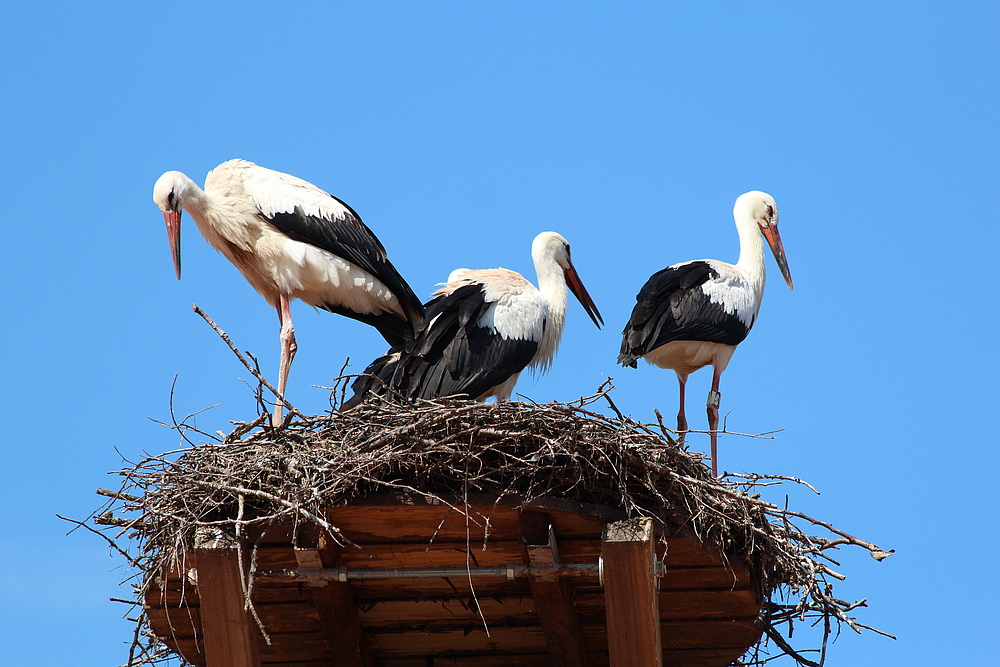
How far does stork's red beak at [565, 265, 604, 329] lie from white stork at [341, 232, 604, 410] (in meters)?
0.71

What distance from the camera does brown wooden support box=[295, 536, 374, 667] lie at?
427 cm

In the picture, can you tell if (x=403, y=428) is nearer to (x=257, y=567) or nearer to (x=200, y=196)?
(x=257, y=567)

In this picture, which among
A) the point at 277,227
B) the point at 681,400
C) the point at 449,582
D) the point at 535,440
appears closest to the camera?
the point at 535,440

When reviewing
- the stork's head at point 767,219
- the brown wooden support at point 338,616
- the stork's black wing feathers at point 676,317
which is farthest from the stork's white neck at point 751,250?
the brown wooden support at point 338,616

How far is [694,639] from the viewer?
4.74m

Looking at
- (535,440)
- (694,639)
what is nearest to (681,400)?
(694,639)

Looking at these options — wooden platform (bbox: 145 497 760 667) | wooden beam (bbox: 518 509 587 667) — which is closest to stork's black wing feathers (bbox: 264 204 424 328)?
wooden platform (bbox: 145 497 760 667)

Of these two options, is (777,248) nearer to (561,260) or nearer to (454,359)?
(561,260)

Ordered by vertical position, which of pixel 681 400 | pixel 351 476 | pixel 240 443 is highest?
pixel 681 400

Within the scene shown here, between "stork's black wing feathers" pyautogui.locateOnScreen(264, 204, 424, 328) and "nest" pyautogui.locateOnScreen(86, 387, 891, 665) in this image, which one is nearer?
"nest" pyautogui.locateOnScreen(86, 387, 891, 665)

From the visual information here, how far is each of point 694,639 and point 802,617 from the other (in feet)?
1.34

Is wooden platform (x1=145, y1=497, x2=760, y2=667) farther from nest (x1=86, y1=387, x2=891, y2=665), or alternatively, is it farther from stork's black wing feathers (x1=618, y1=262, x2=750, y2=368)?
stork's black wing feathers (x1=618, y1=262, x2=750, y2=368)

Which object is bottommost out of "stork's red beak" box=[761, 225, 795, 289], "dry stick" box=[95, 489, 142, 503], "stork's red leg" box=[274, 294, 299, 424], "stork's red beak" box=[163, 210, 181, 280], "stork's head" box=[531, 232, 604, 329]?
"dry stick" box=[95, 489, 142, 503]

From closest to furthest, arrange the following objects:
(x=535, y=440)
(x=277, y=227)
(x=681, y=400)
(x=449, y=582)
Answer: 1. (x=535, y=440)
2. (x=449, y=582)
3. (x=277, y=227)
4. (x=681, y=400)
